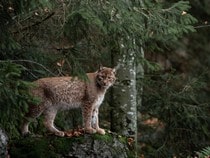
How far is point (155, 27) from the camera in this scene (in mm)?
10453

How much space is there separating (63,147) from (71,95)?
34.4 inches

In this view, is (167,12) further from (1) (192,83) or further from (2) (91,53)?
(1) (192,83)

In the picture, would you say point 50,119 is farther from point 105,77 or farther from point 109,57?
point 109,57

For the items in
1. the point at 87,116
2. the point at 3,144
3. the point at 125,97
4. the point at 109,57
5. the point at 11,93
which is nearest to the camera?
the point at 11,93

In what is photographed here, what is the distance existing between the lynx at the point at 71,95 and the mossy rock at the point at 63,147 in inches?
6.6

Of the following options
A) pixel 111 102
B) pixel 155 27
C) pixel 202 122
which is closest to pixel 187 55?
pixel 202 122

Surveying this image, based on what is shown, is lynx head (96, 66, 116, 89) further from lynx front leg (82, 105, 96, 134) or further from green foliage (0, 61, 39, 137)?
green foliage (0, 61, 39, 137)

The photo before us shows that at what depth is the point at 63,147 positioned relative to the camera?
972 centimetres

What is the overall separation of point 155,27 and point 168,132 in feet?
16.3

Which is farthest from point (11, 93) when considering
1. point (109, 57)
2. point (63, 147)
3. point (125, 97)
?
point (109, 57)

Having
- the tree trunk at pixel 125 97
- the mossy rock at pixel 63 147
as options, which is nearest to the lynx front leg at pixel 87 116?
the mossy rock at pixel 63 147

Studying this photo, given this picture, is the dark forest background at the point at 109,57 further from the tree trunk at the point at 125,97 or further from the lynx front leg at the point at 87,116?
the lynx front leg at the point at 87,116

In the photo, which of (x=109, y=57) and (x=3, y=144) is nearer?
(x=3, y=144)

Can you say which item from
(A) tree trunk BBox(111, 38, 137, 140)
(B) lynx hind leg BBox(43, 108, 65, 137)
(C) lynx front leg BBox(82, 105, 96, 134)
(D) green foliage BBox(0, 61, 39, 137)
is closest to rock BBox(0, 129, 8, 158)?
(D) green foliage BBox(0, 61, 39, 137)
